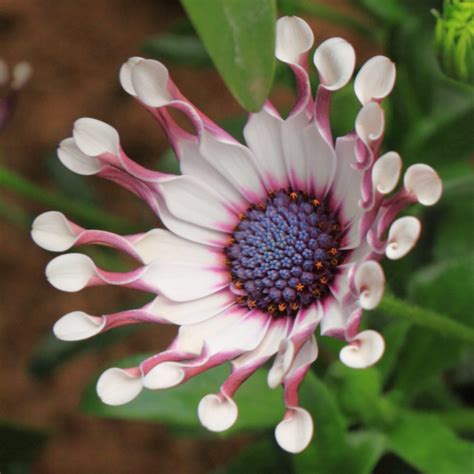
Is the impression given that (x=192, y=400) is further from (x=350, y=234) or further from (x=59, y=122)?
(x=59, y=122)

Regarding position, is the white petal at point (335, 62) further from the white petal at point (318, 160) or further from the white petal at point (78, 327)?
the white petal at point (78, 327)

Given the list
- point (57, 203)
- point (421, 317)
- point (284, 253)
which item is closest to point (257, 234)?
point (284, 253)

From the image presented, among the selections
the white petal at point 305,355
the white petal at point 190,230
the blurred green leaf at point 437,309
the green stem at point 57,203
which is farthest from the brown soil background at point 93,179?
the white petal at point 305,355

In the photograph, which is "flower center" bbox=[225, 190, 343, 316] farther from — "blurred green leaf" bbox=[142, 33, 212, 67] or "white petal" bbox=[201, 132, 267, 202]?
"blurred green leaf" bbox=[142, 33, 212, 67]

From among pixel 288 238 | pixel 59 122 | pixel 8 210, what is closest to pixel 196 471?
pixel 8 210

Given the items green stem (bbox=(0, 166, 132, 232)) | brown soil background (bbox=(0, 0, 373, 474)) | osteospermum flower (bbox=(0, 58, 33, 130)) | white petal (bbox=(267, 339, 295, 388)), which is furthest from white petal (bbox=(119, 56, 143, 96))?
brown soil background (bbox=(0, 0, 373, 474))

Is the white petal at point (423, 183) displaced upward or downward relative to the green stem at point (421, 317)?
upward
